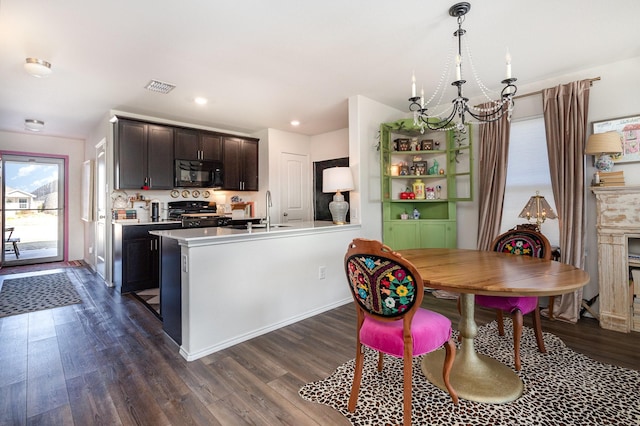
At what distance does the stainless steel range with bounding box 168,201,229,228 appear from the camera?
4727 mm

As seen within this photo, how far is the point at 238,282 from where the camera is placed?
2697 mm

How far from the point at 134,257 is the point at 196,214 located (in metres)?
1.11

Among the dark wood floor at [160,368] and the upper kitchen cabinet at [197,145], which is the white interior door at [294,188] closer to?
the upper kitchen cabinet at [197,145]

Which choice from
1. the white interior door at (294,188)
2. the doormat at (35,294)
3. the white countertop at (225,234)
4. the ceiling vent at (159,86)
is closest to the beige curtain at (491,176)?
the white countertop at (225,234)

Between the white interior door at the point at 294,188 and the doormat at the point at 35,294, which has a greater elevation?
the white interior door at the point at 294,188

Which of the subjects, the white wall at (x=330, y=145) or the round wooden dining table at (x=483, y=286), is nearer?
the round wooden dining table at (x=483, y=286)

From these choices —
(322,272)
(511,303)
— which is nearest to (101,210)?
(322,272)

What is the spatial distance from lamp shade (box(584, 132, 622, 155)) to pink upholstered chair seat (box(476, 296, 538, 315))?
5.32 ft

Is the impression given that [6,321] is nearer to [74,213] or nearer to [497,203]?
[74,213]

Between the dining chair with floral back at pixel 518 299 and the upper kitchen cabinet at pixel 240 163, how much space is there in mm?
4168

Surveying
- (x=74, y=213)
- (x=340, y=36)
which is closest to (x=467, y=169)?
(x=340, y=36)

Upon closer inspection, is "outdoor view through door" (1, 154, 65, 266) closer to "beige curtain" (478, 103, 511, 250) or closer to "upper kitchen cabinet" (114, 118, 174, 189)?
"upper kitchen cabinet" (114, 118, 174, 189)

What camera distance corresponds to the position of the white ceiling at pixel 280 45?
2.13 m

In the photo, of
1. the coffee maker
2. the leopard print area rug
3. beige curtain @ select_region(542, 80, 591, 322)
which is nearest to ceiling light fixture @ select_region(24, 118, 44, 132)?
the coffee maker
